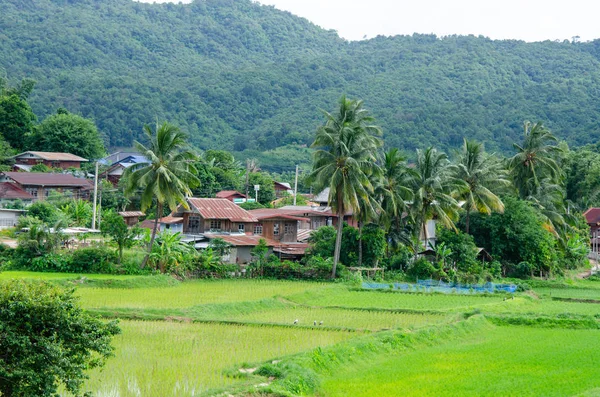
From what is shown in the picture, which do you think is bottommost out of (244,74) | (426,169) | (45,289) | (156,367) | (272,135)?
(156,367)

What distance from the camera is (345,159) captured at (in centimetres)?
4000

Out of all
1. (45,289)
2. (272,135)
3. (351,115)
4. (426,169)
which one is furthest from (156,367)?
(272,135)

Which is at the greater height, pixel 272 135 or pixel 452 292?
pixel 272 135

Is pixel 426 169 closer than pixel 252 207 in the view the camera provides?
Yes

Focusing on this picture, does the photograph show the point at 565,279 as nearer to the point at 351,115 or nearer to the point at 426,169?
the point at 426,169

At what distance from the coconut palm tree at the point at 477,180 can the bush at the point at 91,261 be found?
21196mm

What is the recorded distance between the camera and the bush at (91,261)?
37.1 meters

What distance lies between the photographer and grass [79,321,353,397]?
642 inches

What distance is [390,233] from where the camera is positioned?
153 ft

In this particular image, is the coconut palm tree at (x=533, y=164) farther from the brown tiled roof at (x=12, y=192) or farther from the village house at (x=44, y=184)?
the brown tiled roof at (x=12, y=192)

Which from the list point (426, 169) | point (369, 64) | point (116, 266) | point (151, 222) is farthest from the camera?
point (369, 64)

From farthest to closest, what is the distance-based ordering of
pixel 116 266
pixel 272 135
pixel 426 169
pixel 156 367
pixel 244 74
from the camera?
pixel 244 74 < pixel 272 135 < pixel 426 169 < pixel 116 266 < pixel 156 367

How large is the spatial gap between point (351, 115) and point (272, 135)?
7508 cm

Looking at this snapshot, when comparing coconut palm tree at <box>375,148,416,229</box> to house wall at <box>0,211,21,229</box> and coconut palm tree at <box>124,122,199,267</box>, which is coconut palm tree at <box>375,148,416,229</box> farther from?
house wall at <box>0,211,21,229</box>
